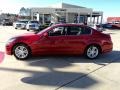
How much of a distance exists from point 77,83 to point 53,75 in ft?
3.27

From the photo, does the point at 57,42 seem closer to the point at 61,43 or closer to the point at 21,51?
the point at 61,43

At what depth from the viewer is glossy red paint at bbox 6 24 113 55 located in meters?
8.81

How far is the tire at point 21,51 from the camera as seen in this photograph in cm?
883

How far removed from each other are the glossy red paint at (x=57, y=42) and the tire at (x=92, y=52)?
0.15 metres

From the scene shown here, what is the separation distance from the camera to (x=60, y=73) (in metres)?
6.91

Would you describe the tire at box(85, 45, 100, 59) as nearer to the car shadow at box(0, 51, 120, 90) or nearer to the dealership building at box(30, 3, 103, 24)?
the car shadow at box(0, 51, 120, 90)

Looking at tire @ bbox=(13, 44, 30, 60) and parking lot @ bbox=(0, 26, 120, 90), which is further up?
tire @ bbox=(13, 44, 30, 60)

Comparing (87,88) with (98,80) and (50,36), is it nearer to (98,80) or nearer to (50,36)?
(98,80)

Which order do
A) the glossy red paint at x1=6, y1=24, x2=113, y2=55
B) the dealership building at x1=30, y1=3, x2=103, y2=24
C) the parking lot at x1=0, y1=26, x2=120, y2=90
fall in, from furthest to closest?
the dealership building at x1=30, y1=3, x2=103, y2=24, the glossy red paint at x1=6, y1=24, x2=113, y2=55, the parking lot at x1=0, y1=26, x2=120, y2=90

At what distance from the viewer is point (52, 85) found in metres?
5.74

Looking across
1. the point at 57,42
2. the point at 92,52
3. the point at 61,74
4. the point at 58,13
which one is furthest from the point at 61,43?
the point at 58,13

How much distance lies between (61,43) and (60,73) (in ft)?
7.45

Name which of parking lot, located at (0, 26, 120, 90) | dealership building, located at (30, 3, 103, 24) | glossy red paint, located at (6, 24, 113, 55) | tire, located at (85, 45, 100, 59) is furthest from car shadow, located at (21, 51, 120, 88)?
dealership building, located at (30, 3, 103, 24)

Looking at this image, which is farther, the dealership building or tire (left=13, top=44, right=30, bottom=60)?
the dealership building
